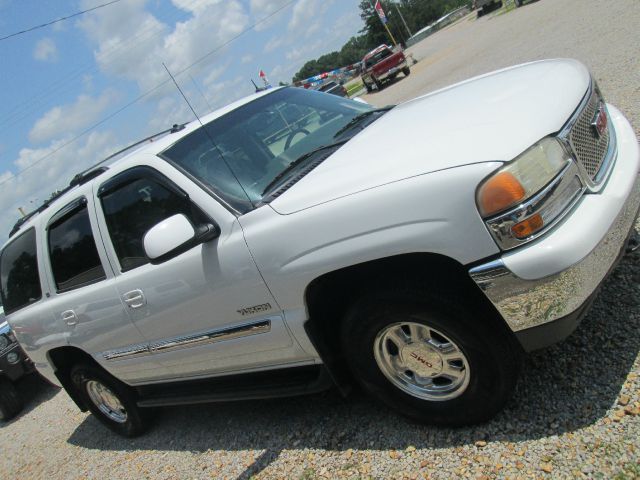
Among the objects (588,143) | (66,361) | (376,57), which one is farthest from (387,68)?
(588,143)

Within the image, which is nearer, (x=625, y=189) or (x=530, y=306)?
(x=530, y=306)

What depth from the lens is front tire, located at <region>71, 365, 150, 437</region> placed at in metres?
4.27

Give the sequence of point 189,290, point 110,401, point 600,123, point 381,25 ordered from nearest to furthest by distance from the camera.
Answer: point 600,123 → point 189,290 → point 110,401 → point 381,25

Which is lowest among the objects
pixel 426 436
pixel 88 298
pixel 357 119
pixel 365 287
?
pixel 426 436

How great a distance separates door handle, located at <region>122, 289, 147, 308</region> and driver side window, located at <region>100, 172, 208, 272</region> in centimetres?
16

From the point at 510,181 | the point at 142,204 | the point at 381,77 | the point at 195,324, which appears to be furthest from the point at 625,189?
the point at 381,77

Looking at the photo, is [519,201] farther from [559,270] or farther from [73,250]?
[73,250]

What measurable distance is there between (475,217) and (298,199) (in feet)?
2.82

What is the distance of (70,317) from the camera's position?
12.9 ft

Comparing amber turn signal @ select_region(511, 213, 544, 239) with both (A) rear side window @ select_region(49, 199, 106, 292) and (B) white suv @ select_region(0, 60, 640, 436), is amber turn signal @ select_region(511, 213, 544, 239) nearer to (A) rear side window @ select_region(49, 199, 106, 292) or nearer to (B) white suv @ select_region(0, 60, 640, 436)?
(B) white suv @ select_region(0, 60, 640, 436)

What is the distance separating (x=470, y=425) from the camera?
2.70 m

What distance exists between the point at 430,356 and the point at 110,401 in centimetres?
324

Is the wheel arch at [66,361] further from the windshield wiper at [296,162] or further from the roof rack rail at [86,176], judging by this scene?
the windshield wiper at [296,162]

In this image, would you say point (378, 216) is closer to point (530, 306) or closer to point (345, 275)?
point (345, 275)
